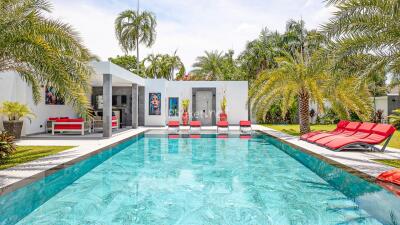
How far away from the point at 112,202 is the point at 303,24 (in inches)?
1326

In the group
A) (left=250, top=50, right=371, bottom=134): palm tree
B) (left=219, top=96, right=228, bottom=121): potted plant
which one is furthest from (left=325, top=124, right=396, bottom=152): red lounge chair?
(left=219, top=96, right=228, bottom=121): potted plant

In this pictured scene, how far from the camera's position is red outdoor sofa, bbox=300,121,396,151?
35.1 ft

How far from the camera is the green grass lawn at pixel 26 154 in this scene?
27.5 ft

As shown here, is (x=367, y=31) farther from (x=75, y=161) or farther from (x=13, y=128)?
(x=13, y=128)

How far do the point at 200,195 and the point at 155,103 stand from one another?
19.1m

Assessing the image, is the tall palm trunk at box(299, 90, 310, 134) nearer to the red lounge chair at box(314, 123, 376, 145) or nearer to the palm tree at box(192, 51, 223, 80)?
the red lounge chair at box(314, 123, 376, 145)

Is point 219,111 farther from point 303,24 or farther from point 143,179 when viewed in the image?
point 143,179

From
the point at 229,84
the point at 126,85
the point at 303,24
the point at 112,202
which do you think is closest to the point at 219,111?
the point at 229,84

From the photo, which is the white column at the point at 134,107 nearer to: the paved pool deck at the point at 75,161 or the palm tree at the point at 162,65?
the paved pool deck at the point at 75,161

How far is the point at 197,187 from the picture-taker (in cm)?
689

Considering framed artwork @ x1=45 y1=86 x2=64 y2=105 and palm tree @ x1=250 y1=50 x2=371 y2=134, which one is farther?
framed artwork @ x1=45 y1=86 x2=64 y2=105

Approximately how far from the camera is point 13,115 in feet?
47.0

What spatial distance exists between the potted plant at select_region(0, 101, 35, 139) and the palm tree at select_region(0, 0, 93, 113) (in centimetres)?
571

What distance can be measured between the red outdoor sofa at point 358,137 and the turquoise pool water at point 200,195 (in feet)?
6.81
